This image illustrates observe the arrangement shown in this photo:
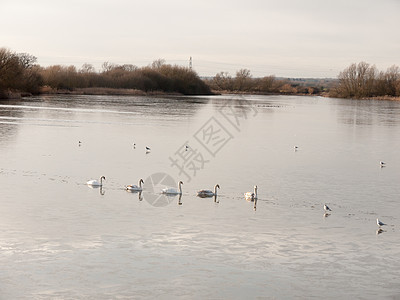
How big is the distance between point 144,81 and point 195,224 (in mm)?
84964

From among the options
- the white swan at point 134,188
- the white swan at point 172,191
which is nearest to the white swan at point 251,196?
the white swan at point 172,191

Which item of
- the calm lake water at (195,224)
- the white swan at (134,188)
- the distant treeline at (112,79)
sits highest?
the distant treeline at (112,79)

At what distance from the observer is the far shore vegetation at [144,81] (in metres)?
67.4

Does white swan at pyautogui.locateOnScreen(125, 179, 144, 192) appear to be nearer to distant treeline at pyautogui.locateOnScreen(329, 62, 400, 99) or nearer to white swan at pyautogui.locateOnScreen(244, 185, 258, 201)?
white swan at pyautogui.locateOnScreen(244, 185, 258, 201)

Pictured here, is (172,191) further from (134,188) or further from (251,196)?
(251,196)

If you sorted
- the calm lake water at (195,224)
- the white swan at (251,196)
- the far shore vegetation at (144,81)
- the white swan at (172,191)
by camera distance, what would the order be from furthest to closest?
the far shore vegetation at (144,81), the white swan at (172,191), the white swan at (251,196), the calm lake water at (195,224)

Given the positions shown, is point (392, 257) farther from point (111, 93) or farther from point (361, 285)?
point (111, 93)

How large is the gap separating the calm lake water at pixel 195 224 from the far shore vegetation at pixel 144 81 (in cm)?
4244

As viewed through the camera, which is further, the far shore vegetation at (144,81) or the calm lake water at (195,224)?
the far shore vegetation at (144,81)

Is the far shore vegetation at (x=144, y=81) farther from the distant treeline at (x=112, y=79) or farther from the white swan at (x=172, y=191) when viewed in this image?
the white swan at (x=172, y=191)

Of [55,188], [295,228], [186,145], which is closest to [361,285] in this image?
[295,228]

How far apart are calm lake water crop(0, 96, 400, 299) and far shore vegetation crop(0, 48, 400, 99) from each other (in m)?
42.4

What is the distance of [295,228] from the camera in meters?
13.1

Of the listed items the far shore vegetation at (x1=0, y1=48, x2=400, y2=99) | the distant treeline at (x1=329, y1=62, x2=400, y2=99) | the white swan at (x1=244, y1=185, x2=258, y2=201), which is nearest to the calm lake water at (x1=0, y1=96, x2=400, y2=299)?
the white swan at (x1=244, y1=185, x2=258, y2=201)
